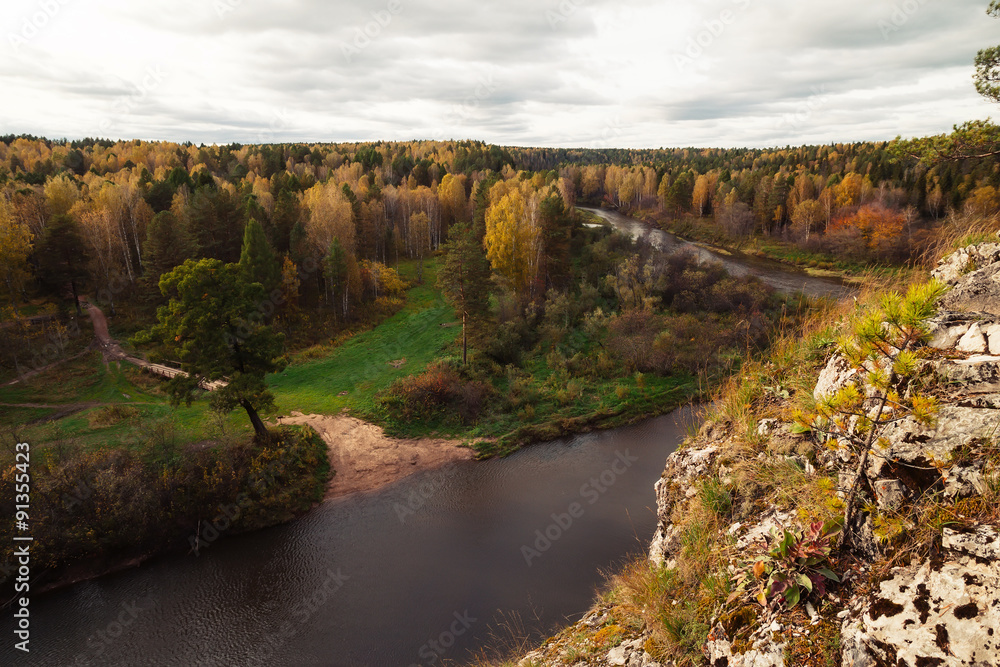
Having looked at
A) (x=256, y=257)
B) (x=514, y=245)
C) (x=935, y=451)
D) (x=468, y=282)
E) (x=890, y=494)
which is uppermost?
(x=935, y=451)

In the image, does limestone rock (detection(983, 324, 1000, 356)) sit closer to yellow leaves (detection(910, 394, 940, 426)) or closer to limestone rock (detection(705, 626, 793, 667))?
yellow leaves (detection(910, 394, 940, 426))

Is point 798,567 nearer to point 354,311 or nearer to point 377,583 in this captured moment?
point 377,583

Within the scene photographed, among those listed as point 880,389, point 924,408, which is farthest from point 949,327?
point 924,408

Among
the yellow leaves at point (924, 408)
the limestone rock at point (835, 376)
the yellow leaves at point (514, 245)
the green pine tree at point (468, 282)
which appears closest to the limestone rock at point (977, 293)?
the limestone rock at point (835, 376)

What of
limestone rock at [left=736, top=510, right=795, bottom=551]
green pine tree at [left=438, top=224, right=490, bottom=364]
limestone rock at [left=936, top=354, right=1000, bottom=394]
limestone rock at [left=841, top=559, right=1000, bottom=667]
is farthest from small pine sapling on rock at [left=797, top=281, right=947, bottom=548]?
green pine tree at [left=438, top=224, right=490, bottom=364]

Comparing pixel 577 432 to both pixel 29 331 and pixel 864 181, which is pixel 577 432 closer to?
pixel 29 331

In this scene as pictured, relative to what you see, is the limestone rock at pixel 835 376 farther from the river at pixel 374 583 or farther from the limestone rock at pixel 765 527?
the river at pixel 374 583

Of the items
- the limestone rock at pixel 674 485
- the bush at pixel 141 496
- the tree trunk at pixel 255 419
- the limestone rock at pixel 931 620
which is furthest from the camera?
the tree trunk at pixel 255 419
